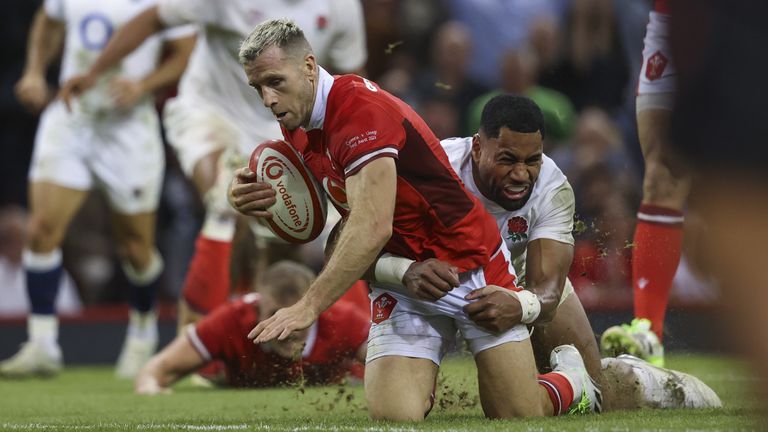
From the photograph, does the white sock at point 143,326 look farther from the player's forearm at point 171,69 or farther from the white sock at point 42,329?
the player's forearm at point 171,69

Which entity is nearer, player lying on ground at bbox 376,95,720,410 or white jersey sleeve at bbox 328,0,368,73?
player lying on ground at bbox 376,95,720,410

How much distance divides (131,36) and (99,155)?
1252mm

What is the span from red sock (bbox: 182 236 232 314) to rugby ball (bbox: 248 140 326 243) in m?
3.25

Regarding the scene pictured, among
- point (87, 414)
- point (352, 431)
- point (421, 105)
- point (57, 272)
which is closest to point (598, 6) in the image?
point (421, 105)

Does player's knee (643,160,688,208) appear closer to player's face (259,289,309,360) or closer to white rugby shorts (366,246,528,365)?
white rugby shorts (366,246,528,365)

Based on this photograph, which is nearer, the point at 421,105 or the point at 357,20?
the point at 357,20

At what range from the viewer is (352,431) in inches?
182

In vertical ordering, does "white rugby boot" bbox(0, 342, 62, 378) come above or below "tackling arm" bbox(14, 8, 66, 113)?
below

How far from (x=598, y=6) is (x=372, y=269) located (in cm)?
697

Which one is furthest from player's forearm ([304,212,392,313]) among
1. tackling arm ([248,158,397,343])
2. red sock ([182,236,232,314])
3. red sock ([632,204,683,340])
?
red sock ([182,236,232,314])

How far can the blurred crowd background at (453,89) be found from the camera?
34.2ft

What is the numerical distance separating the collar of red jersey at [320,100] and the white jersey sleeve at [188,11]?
3.74 metres

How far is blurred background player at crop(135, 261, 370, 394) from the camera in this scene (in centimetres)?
695

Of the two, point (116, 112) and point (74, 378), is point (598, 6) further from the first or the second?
point (74, 378)
